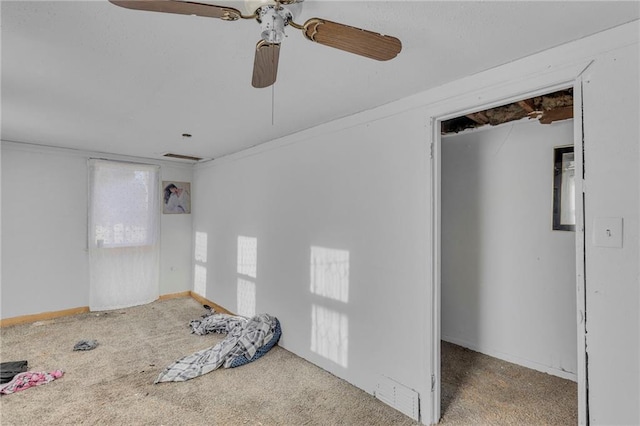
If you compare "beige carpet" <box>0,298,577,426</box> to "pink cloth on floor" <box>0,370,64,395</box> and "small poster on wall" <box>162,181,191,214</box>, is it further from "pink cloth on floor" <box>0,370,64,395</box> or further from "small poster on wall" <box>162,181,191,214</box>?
"small poster on wall" <box>162,181,191,214</box>

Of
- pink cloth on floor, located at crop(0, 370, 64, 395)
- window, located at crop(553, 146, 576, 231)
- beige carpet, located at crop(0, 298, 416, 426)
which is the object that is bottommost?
beige carpet, located at crop(0, 298, 416, 426)

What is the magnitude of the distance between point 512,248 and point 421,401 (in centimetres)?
169

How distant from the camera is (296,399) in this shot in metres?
2.35

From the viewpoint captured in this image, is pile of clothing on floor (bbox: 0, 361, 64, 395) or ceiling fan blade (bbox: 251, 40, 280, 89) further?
pile of clothing on floor (bbox: 0, 361, 64, 395)

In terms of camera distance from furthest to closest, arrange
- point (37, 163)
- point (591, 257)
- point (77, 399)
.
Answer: point (37, 163) → point (77, 399) → point (591, 257)

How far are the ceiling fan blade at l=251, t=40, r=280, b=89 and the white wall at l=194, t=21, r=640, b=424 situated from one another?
113cm

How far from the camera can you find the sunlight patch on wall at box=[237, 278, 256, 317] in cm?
378

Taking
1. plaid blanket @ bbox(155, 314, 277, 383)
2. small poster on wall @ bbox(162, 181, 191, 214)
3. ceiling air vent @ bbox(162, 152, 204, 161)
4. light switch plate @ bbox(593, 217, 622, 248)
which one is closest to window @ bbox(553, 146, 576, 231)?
light switch plate @ bbox(593, 217, 622, 248)

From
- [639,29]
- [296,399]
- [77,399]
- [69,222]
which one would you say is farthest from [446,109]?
[69,222]

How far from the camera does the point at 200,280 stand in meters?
5.02

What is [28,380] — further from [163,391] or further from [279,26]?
[279,26]

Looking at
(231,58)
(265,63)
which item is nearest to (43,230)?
(231,58)

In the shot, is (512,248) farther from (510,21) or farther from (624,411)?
(510,21)

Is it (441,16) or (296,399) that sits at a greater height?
A: (441,16)
